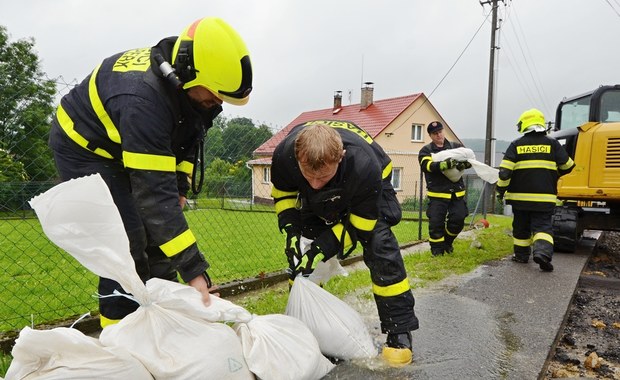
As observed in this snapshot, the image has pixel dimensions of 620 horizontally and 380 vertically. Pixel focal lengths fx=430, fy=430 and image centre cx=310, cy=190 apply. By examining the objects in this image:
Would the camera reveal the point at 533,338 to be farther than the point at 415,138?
No

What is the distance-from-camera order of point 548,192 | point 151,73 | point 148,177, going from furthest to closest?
point 548,192, point 151,73, point 148,177

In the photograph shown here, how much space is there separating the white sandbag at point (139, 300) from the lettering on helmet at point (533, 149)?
14.4ft

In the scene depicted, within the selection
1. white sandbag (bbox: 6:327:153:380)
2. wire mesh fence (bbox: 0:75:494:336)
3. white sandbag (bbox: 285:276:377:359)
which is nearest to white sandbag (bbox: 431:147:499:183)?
wire mesh fence (bbox: 0:75:494:336)

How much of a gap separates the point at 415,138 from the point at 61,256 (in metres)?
20.9

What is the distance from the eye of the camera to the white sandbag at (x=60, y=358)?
1.37 m

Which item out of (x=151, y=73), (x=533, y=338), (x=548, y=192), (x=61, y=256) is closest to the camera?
(x=151, y=73)

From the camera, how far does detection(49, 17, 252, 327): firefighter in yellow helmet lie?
1761mm

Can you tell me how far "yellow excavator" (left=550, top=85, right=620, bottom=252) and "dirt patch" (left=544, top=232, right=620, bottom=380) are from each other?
750mm

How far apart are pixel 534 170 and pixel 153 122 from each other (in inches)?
176

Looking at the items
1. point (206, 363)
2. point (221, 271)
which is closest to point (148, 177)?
point (206, 363)

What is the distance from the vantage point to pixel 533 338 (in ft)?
8.78

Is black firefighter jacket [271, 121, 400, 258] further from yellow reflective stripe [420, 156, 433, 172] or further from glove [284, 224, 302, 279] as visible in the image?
yellow reflective stripe [420, 156, 433, 172]

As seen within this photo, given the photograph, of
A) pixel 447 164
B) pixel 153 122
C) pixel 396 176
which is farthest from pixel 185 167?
pixel 396 176

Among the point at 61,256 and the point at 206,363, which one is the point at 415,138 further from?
the point at 206,363
